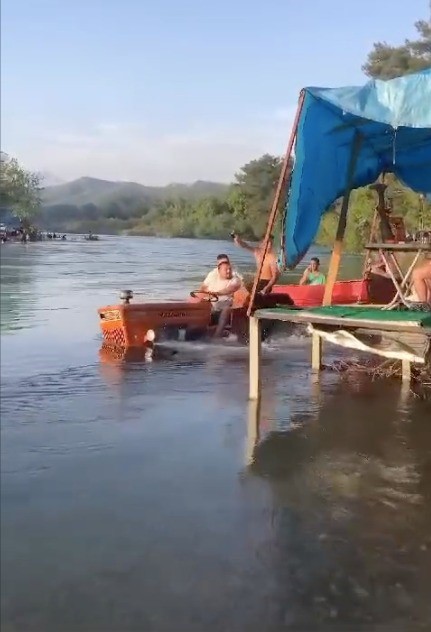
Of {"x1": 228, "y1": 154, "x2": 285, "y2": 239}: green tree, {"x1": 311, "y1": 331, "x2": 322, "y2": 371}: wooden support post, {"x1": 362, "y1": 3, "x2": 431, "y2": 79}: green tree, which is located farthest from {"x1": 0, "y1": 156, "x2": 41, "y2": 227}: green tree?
{"x1": 228, "y1": 154, "x2": 285, "y2": 239}: green tree

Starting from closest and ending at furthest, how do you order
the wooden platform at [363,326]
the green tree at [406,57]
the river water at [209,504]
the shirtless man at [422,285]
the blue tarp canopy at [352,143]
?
the river water at [209,504]
the blue tarp canopy at [352,143]
the wooden platform at [363,326]
the shirtless man at [422,285]
the green tree at [406,57]

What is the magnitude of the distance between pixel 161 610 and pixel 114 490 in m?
1.54

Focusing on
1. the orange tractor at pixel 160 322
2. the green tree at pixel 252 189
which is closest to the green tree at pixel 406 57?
the green tree at pixel 252 189

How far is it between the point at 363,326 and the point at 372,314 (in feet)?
1.10

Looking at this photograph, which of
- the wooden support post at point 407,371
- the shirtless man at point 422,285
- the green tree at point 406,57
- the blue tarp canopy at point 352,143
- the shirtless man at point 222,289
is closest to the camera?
the blue tarp canopy at point 352,143

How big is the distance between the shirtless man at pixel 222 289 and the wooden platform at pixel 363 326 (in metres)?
3.90

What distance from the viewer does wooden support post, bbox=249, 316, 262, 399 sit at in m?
7.41

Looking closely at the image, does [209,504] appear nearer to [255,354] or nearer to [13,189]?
[255,354]

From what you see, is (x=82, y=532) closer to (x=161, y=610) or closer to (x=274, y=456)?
(x=161, y=610)

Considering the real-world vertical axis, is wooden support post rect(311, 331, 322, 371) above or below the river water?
above

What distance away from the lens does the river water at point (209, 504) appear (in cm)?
372

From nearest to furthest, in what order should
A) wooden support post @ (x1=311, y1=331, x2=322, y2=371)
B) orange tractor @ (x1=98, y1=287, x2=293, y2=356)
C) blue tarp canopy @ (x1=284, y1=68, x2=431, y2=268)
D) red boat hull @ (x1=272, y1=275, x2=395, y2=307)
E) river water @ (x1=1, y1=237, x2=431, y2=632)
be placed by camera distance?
river water @ (x1=1, y1=237, x2=431, y2=632) < blue tarp canopy @ (x1=284, y1=68, x2=431, y2=268) < wooden support post @ (x1=311, y1=331, x2=322, y2=371) < orange tractor @ (x1=98, y1=287, x2=293, y2=356) < red boat hull @ (x1=272, y1=275, x2=395, y2=307)

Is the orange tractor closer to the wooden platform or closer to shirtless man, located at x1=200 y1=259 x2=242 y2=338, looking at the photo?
shirtless man, located at x1=200 y1=259 x2=242 y2=338

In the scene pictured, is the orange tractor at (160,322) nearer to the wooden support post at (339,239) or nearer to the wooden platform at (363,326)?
the wooden support post at (339,239)
